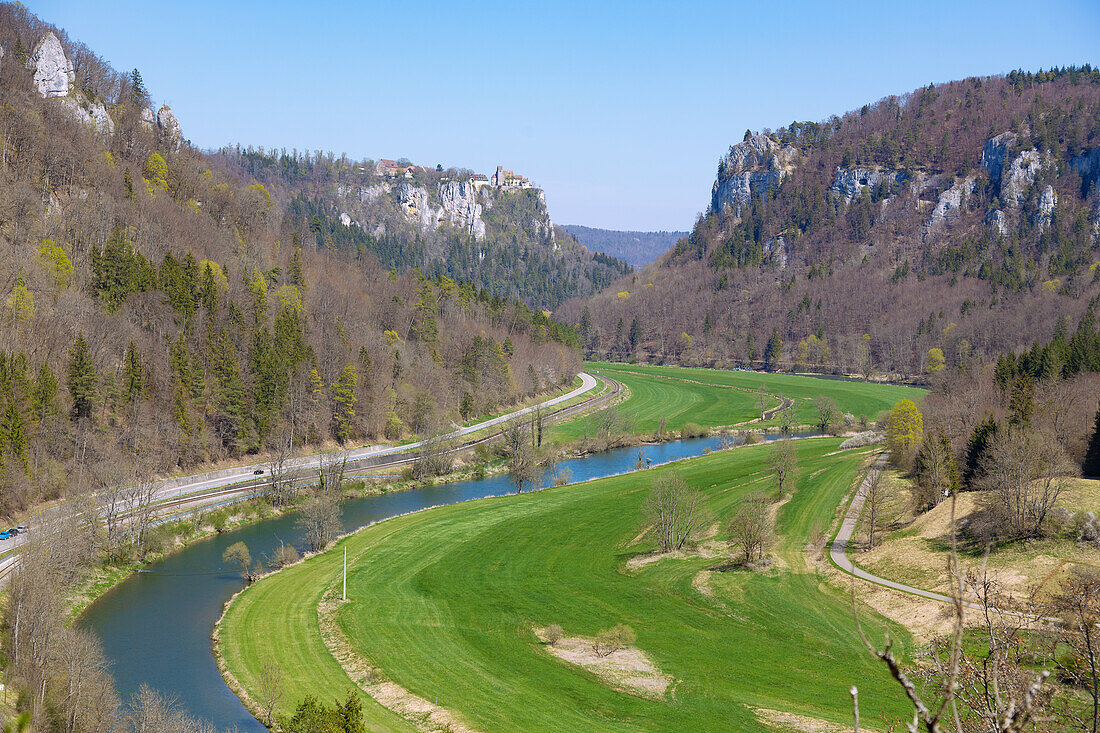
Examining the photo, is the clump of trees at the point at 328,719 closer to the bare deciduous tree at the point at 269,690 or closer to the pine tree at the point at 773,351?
the bare deciduous tree at the point at 269,690

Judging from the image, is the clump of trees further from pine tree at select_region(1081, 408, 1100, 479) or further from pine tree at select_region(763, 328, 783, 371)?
pine tree at select_region(763, 328, 783, 371)

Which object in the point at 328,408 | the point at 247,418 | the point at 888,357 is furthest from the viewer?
the point at 888,357

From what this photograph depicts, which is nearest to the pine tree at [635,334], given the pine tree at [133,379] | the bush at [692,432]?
the bush at [692,432]

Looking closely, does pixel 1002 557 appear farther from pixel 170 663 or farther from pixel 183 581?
pixel 183 581

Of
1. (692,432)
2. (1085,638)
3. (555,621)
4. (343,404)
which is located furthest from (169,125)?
(1085,638)

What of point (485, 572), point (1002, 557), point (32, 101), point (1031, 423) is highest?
point (32, 101)

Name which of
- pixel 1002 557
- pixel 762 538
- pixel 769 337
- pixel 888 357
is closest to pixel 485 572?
pixel 762 538

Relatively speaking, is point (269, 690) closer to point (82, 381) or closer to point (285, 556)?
point (285, 556)
